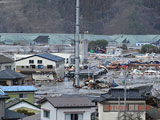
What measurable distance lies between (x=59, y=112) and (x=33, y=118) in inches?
32.5

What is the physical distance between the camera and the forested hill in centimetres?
7781

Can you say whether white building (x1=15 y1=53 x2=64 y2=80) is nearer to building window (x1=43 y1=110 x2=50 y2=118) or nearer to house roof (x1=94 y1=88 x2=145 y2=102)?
house roof (x1=94 y1=88 x2=145 y2=102)

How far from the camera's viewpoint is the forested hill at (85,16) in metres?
77.8

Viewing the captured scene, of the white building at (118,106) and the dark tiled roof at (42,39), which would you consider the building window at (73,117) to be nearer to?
the white building at (118,106)

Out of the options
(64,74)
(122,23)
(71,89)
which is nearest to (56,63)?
(64,74)

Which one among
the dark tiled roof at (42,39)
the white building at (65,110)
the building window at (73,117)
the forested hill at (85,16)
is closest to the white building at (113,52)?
the dark tiled roof at (42,39)

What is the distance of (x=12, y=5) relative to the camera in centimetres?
9025

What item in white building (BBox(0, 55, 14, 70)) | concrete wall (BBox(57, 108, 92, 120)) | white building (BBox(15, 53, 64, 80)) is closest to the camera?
concrete wall (BBox(57, 108, 92, 120))

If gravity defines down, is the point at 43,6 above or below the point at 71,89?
above

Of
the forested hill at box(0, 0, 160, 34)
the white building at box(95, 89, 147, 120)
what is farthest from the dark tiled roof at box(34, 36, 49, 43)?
the white building at box(95, 89, 147, 120)

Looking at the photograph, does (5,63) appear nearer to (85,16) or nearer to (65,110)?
(65,110)

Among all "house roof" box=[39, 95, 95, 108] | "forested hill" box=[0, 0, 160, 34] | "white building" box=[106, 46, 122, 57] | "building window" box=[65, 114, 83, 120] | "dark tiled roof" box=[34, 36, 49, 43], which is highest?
"forested hill" box=[0, 0, 160, 34]

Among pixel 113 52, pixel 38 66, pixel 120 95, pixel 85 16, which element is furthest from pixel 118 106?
pixel 85 16

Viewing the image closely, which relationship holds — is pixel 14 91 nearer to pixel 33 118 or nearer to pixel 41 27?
pixel 33 118
